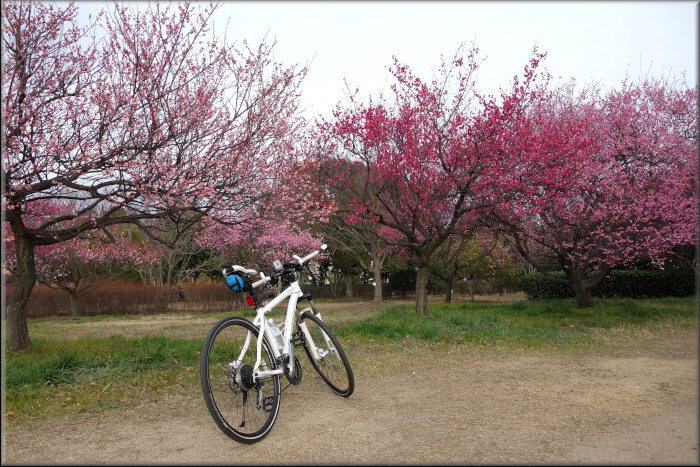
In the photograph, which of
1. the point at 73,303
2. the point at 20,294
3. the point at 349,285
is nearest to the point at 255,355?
the point at 20,294

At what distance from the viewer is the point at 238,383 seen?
3.55 m

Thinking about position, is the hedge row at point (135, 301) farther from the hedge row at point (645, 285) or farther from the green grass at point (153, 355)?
the hedge row at point (645, 285)

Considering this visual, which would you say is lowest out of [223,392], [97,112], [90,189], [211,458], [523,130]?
[211,458]

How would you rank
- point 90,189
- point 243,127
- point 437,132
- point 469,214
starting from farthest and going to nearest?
point 469,214 → point 437,132 → point 243,127 → point 90,189

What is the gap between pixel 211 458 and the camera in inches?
129

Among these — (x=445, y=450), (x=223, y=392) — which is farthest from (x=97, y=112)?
(x=445, y=450)

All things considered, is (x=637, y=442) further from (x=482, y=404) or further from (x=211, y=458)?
(x=211, y=458)

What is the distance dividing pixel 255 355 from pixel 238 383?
0.28 meters

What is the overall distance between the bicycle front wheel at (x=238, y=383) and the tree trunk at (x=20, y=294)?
4780mm

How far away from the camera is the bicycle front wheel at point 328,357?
14.6ft

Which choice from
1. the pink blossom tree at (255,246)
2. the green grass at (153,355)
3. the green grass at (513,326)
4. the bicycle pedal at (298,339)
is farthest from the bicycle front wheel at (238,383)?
the pink blossom tree at (255,246)

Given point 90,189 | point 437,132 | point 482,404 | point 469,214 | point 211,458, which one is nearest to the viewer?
point 211,458

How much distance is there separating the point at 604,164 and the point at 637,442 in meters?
10.4

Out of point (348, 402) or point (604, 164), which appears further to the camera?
point (604, 164)
